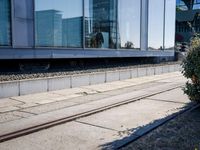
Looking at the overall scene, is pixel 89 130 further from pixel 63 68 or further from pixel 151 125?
pixel 63 68

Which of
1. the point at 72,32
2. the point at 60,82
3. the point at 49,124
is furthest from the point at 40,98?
the point at 72,32

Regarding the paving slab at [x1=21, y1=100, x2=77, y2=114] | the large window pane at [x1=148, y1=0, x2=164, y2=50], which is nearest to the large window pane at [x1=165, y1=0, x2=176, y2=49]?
the large window pane at [x1=148, y1=0, x2=164, y2=50]

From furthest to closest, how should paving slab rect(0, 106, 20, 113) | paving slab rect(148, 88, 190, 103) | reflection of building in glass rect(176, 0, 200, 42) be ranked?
reflection of building in glass rect(176, 0, 200, 42) → paving slab rect(148, 88, 190, 103) → paving slab rect(0, 106, 20, 113)

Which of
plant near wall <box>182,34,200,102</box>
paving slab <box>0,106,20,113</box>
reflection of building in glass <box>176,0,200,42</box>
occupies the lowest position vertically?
paving slab <box>0,106,20,113</box>

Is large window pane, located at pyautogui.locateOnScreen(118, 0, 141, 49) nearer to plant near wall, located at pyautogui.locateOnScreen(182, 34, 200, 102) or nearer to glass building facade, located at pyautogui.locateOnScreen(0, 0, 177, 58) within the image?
glass building facade, located at pyautogui.locateOnScreen(0, 0, 177, 58)

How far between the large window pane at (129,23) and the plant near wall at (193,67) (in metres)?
8.87

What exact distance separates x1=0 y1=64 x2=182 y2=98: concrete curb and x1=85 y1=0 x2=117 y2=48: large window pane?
1.77 meters

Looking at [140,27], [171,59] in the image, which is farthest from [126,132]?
[171,59]

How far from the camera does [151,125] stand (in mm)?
6336

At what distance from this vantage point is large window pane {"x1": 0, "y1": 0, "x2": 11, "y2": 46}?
420 inches

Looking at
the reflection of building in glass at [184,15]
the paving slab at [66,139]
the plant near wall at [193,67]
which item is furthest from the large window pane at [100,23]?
the reflection of building in glass at [184,15]

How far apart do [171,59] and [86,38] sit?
11.9 meters

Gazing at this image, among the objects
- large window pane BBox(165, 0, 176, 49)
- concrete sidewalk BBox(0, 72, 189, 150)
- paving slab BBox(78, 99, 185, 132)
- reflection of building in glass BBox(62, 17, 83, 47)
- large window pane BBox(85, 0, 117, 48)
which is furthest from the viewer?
large window pane BBox(165, 0, 176, 49)

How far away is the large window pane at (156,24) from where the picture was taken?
1931 cm
